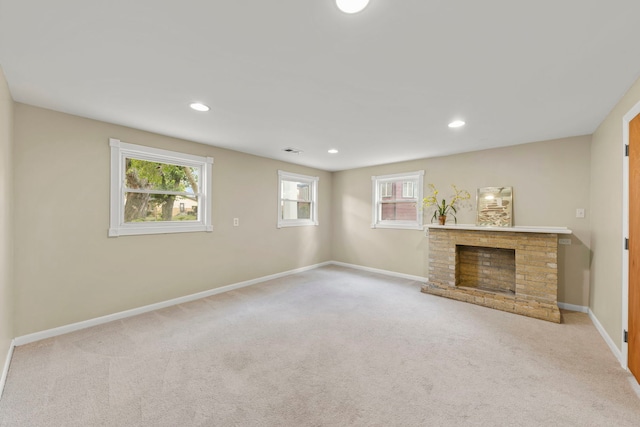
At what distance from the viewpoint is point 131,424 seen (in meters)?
1.63

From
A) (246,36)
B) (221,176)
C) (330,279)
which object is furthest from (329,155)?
(246,36)

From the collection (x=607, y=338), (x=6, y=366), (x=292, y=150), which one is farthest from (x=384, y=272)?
(x=6, y=366)

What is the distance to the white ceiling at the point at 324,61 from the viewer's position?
1.42 meters

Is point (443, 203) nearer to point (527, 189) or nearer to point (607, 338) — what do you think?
point (527, 189)

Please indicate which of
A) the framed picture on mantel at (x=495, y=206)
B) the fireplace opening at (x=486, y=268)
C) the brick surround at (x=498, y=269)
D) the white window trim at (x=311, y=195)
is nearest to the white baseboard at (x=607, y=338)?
the brick surround at (x=498, y=269)

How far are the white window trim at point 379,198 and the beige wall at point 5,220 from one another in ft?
17.0

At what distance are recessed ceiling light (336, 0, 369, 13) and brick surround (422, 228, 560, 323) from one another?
3656mm

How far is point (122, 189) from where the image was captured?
3.25 metres

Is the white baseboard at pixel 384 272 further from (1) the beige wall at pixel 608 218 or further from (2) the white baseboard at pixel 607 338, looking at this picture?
(1) the beige wall at pixel 608 218

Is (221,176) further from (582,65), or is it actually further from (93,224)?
(582,65)

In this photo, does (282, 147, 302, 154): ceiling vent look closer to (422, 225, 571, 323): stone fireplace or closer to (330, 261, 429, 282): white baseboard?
(422, 225, 571, 323): stone fireplace

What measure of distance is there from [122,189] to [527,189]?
564cm

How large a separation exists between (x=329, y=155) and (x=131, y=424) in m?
4.18

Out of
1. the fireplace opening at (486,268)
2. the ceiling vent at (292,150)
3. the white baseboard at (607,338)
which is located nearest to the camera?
the white baseboard at (607,338)
